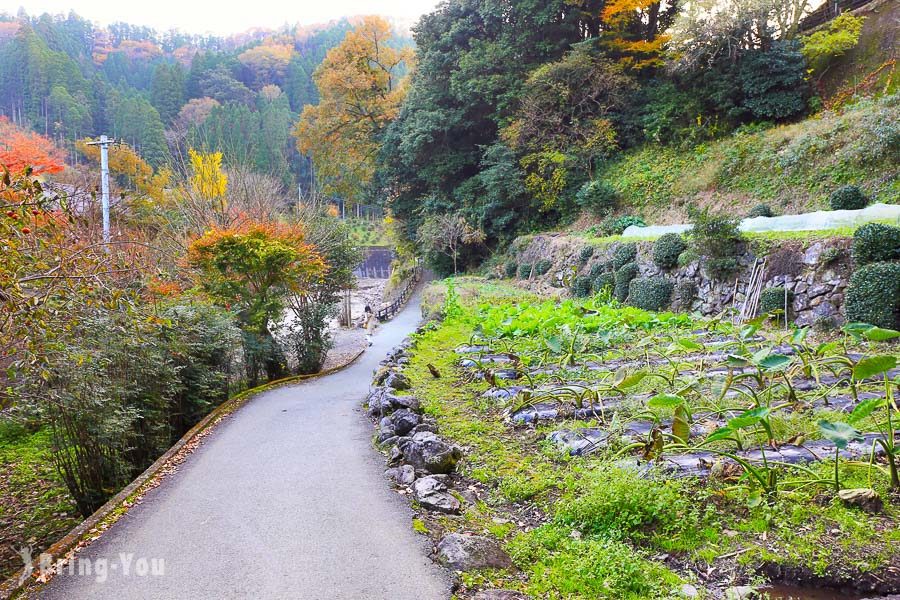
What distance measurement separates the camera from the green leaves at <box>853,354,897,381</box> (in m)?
3.17

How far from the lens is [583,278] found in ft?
54.3

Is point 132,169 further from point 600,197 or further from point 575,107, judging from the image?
point 600,197

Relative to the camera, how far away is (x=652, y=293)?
42.8 feet

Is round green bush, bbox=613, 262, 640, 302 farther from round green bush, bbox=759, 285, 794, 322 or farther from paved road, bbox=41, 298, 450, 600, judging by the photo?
paved road, bbox=41, 298, 450, 600

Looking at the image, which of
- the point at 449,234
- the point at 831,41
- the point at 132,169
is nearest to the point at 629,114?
the point at 831,41

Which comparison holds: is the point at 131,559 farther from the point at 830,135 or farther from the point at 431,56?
the point at 431,56

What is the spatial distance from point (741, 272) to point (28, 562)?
11.9 metres

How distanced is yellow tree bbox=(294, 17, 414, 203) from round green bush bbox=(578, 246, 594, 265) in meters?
18.8

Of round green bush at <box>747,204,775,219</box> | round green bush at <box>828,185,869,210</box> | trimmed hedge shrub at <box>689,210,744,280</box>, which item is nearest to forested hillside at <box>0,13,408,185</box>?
trimmed hedge shrub at <box>689,210,744,280</box>

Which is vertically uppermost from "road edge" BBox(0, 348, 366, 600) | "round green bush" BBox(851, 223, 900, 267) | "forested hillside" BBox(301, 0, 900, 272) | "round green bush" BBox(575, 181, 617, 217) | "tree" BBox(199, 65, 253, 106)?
"tree" BBox(199, 65, 253, 106)

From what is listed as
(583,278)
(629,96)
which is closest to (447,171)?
(629,96)

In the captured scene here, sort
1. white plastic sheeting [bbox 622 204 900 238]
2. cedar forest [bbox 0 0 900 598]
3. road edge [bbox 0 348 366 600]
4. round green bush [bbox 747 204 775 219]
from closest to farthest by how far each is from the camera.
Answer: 1. cedar forest [bbox 0 0 900 598]
2. road edge [bbox 0 348 366 600]
3. white plastic sheeting [bbox 622 204 900 238]
4. round green bush [bbox 747 204 775 219]

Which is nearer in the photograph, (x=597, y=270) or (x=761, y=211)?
(x=761, y=211)

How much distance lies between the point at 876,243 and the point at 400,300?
23.6 m
